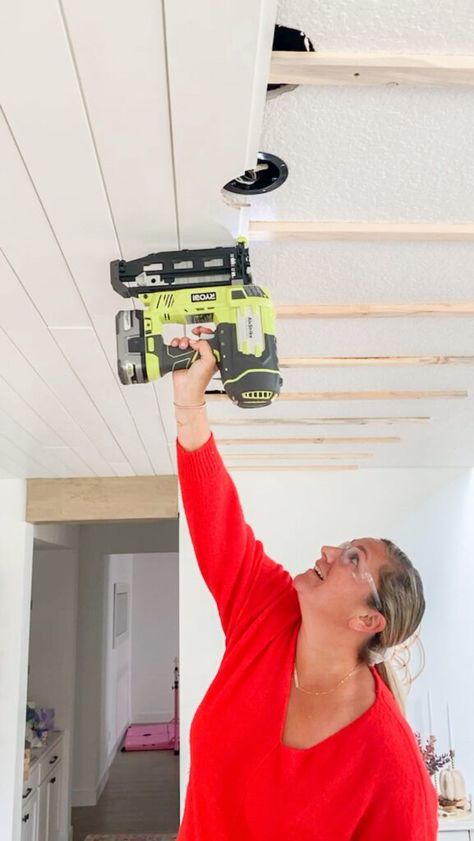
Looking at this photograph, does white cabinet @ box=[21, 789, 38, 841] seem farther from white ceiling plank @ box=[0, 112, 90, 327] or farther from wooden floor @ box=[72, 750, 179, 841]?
white ceiling plank @ box=[0, 112, 90, 327]

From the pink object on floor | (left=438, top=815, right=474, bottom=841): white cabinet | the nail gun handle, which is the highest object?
the nail gun handle

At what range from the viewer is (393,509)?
392cm

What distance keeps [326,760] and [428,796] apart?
0.64 feet

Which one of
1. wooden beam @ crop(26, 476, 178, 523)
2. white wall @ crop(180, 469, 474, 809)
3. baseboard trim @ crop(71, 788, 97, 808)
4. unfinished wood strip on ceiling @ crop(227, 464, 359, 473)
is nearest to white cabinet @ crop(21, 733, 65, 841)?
baseboard trim @ crop(71, 788, 97, 808)

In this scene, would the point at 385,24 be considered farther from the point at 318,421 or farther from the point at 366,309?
the point at 318,421

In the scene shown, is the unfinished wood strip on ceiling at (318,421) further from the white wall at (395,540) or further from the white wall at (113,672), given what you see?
the white wall at (113,672)

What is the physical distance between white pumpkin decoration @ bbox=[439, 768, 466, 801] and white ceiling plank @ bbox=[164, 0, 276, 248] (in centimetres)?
334

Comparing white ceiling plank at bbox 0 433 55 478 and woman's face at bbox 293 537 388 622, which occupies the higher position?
white ceiling plank at bbox 0 433 55 478

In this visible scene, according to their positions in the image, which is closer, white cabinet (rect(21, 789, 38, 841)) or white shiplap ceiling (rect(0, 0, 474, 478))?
white shiplap ceiling (rect(0, 0, 474, 478))

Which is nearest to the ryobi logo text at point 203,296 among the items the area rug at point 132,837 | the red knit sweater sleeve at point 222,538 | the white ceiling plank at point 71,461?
the red knit sweater sleeve at point 222,538

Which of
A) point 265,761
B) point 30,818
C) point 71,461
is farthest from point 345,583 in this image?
point 30,818

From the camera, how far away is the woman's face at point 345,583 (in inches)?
53.9

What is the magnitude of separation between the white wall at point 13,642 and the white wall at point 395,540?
33.4 inches

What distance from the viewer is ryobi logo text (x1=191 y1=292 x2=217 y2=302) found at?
3.78 ft
